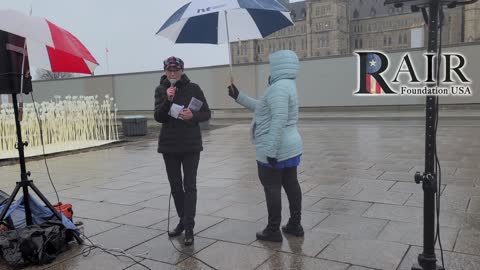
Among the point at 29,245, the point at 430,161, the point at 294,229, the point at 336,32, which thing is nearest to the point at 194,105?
the point at 294,229

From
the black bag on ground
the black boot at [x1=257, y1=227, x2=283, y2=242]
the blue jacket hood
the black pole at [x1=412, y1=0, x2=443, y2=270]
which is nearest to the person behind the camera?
the black pole at [x1=412, y1=0, x2=443, y2=270]

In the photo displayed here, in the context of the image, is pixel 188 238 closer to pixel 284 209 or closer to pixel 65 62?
pixel 284 209

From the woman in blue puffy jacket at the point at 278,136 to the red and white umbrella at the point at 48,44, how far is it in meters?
1.41

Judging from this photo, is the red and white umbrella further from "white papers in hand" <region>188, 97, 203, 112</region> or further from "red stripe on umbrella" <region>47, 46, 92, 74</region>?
"white papers in hand" <region>188, 97, 203, 112</region>

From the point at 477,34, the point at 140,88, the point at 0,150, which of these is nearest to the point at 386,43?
the point at 477,34

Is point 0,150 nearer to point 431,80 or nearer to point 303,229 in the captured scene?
point 303,229

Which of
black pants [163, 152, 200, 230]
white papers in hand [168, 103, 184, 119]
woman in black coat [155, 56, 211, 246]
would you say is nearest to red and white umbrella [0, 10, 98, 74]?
woman in black coat [155, 56, 211, 246]

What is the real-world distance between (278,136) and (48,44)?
200cm

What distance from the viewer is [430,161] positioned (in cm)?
333

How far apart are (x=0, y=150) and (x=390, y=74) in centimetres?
1652

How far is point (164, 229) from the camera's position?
16.4 feet

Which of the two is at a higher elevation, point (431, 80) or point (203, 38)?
point (203, 38)

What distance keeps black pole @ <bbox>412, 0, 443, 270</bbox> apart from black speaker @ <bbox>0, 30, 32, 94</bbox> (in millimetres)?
3296

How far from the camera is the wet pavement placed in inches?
160
